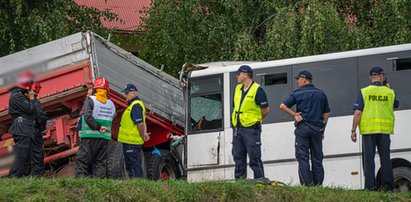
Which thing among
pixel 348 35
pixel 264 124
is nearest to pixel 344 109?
pixel 264 124

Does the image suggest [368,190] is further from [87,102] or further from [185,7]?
[185,7]

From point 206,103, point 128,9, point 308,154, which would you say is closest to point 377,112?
point 308,154

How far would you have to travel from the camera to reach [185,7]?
2453 cm

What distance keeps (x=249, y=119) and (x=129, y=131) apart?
9.04ft

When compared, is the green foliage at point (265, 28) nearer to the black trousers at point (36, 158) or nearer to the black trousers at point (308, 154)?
the black trousers at point (308, 154)

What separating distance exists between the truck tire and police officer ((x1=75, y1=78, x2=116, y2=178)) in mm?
3124

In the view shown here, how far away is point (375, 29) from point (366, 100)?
26.7 ft

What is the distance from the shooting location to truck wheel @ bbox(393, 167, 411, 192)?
16.5m

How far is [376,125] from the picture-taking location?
15.1 metres

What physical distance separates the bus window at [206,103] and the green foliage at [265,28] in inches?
147

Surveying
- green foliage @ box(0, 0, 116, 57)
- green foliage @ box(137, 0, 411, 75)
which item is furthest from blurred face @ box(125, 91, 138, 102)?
green foliage @ box(0, 0, 116, 57)

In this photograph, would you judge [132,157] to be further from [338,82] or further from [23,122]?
[338,82]

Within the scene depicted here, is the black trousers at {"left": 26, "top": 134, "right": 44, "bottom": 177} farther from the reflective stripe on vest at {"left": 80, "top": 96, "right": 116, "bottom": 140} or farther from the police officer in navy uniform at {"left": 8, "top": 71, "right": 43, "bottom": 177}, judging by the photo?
the reflective stripe on vest at {"left": 80, "top": 96, "right": 116, "bottom": 140}

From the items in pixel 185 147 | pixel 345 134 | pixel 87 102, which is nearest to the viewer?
pixel 87 102
